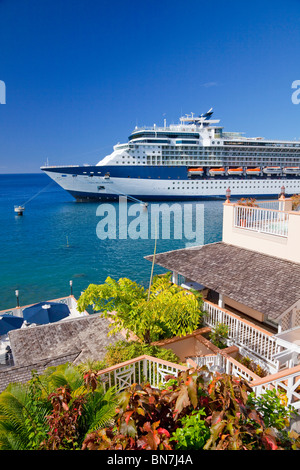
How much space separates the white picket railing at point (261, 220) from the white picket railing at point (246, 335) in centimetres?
269

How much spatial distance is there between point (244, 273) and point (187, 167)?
57.5 meters

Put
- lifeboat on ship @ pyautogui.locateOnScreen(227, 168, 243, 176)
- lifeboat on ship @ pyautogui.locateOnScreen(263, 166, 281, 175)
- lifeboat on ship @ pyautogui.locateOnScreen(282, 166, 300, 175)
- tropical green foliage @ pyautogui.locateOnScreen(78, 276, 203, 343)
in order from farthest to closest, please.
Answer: lifeboat on ship @ pyautogui.locateOnScreen(282, 166, 300, 175)
lifeboat on ship @ pyautogui.locateOnScreen(263, 166, 281, 175)
lifeboat on ship @ pyautogui.locateOnScreen(227, 168, 243, 176)
tropical green foliage @ pyautogui.locateOnScreen(78, 276, 203, 343)

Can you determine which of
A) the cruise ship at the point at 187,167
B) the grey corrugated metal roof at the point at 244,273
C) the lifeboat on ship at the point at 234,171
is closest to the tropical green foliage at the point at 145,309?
the grey corrugated metal roof at the point at 244,273

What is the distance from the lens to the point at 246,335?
6.77 m

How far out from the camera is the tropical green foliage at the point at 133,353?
598 cm

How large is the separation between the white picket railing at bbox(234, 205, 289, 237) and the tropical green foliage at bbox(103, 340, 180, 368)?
4.43 m

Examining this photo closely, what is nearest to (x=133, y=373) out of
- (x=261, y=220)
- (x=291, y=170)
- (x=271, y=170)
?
(x=261, y=220)

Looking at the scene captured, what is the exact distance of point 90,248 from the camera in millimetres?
29297

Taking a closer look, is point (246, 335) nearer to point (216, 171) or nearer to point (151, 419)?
point (151, 419)

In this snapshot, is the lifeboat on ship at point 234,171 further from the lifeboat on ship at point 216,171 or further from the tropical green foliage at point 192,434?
the tropical green foliage at point 192,434

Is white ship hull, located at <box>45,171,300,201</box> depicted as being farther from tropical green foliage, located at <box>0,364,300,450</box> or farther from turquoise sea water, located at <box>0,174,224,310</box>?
tropical green foliage, located at <box>0,364,300,450</box>

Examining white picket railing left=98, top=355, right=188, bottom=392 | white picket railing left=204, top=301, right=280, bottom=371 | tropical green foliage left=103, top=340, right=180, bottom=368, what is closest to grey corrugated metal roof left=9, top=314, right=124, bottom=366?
tropical green foliage left=103, top=340, right=180, bottom=368

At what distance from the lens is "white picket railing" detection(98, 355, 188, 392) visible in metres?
4.61
